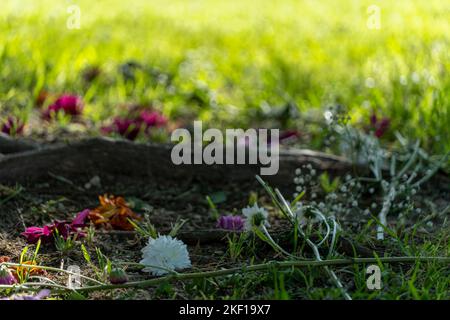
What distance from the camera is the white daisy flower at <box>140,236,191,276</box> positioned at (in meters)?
2.19

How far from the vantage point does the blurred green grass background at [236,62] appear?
4301 millimetres

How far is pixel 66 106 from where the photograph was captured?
4004 millimetres

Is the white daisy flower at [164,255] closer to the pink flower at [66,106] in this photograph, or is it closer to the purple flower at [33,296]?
the purple flower at [33,296]

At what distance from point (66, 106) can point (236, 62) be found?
6.23ft

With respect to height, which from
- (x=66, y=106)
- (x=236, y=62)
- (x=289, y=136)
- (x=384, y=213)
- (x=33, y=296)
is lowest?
(x=33, y=296)

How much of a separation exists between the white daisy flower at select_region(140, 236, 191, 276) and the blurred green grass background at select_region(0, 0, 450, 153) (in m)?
1.75

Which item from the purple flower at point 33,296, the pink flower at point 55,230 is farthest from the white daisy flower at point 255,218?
the purple flower at point 33,296

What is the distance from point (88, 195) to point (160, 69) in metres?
2.18

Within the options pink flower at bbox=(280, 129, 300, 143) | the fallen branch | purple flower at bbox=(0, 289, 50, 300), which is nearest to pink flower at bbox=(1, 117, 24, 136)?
pink flower at bbox=(280, 129, 300, 143)

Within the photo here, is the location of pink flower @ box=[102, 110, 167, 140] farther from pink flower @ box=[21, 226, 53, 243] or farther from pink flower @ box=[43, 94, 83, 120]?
pink flower @ box=[21, 226, 53, 243]

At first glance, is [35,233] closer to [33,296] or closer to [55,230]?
[55,230]

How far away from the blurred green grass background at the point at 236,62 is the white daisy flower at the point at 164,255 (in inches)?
69.1

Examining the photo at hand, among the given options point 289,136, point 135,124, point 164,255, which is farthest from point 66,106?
point 164,255
